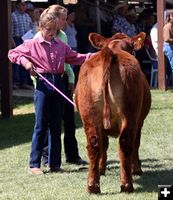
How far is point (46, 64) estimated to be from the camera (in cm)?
822

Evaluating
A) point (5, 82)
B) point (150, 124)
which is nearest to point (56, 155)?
point (150, 124)

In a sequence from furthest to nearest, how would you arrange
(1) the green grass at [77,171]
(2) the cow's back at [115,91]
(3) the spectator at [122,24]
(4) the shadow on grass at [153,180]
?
(3) the spectator at [122,24] → (4) the shadow on grass at [153,180] → (1) the green grass at [77,171] → (2) the cow's back at [115,91]

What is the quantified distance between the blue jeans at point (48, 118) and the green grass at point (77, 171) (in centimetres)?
27

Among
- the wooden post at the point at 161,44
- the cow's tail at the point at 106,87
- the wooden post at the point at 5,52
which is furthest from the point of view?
the wooden post at the point at 161,44

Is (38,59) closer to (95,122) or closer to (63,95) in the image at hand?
(63,95)

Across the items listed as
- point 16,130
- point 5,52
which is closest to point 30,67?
point 16,130

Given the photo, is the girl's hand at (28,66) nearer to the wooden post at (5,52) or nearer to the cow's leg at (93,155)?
the cow's leg at (93,155)

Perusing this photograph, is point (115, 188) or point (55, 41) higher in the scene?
point (55, 41)

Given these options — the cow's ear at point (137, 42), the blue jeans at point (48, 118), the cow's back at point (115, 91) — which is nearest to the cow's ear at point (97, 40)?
the cow's ear at point (137, 42)

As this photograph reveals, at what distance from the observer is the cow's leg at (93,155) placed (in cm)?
713

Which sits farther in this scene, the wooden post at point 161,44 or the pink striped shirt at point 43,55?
the wooden post at point 161,44

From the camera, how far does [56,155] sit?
8.50 meters

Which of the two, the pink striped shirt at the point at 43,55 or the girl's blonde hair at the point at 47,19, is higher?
the girl's blonde hair at the point at 47,19

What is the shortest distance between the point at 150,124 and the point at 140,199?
5.44 m
